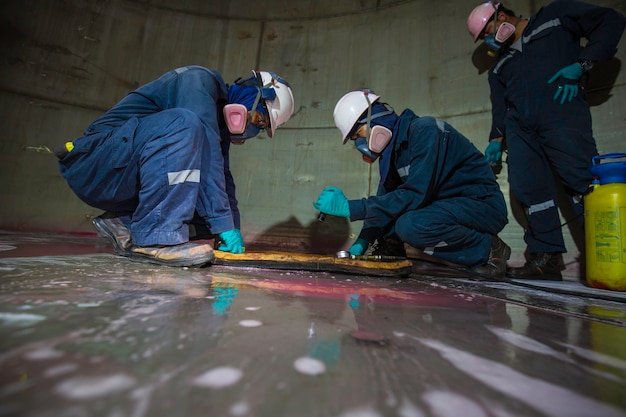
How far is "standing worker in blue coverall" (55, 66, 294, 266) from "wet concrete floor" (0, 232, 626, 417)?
22.8 inches

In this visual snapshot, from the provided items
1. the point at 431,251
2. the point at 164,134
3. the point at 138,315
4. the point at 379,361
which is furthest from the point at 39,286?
the point at 431,251

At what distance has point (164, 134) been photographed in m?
1.33

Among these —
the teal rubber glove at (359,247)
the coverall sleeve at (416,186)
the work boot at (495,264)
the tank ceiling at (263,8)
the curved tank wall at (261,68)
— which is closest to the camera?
the coverall sleeve at (416,186)

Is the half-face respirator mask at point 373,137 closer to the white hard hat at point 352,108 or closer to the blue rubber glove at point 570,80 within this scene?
the white hard hat at point 352,108

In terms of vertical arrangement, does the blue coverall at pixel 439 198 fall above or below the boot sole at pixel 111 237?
above

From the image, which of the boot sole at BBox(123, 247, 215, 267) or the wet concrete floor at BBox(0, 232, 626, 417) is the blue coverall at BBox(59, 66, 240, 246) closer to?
the boot sole at BBox(123, 247, 215, 267)

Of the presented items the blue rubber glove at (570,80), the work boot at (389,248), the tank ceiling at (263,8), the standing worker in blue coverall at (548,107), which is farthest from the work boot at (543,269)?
the tank ceiling at (263,8)

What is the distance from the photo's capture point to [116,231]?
1634 mm

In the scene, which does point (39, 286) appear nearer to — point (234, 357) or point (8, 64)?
point (234, 357)

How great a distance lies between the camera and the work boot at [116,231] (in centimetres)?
157

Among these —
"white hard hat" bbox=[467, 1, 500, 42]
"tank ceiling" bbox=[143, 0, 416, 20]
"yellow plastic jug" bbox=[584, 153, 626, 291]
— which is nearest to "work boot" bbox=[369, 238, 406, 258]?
"yellow plastic jug" bbox=[584, 153, 626, 291]

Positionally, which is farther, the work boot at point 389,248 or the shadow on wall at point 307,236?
the shadow on wall at point 307,236

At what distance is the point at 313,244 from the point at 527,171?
1774 millimetres

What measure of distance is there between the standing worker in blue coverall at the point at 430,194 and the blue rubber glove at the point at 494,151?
0.56m
